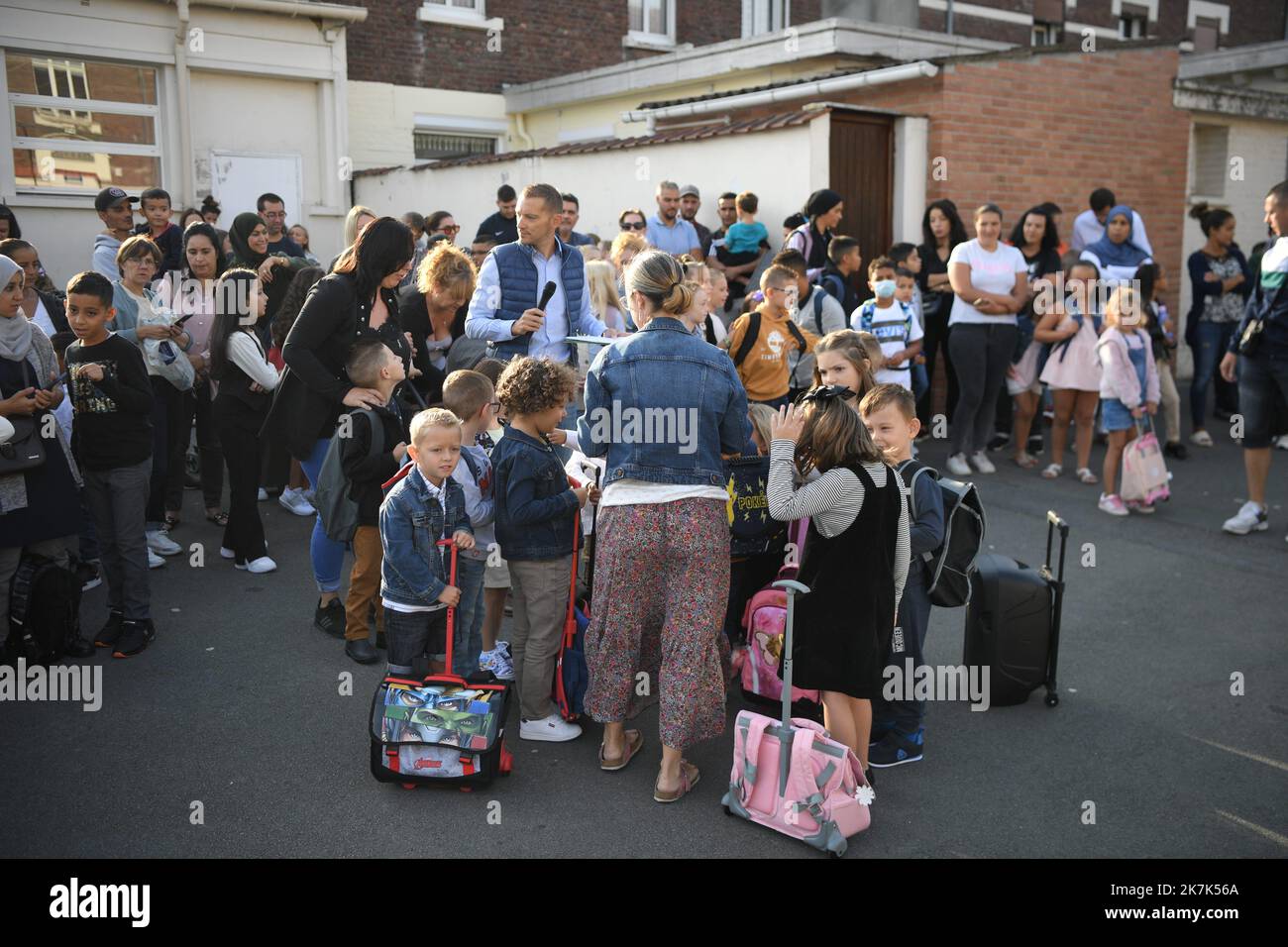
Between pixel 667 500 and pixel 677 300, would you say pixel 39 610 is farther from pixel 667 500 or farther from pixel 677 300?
pixel 677 300

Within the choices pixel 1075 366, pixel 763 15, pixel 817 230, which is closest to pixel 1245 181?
pixel 1075 366

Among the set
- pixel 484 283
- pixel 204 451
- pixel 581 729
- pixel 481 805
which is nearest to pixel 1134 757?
pixel 581 729

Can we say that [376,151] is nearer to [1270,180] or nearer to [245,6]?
[245,6]

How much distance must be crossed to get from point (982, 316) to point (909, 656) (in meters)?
5.60

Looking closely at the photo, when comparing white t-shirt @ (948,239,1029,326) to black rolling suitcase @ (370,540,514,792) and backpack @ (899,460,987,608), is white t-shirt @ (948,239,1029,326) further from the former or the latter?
black rolling suitcase @ (370,540,514,792)

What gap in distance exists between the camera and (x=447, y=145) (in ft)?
63.8

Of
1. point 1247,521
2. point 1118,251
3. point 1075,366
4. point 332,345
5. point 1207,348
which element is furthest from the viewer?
point 1207,348

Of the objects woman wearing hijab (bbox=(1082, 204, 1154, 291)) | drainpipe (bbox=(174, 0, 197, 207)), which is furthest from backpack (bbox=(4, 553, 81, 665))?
drainpipe (bbox=(174, 0, 197, 207))

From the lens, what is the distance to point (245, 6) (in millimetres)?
15211

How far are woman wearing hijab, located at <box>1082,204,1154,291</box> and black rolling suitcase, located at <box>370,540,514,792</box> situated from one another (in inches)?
342

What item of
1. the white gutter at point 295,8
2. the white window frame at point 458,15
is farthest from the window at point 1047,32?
the white gutter at point 295,8
